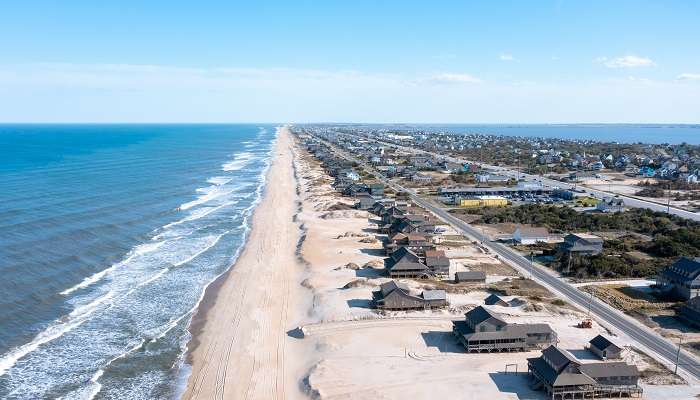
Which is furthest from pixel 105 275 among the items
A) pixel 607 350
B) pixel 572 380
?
pixel 607 350

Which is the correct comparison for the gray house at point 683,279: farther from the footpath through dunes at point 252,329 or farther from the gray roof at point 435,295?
the footpath through dunes at point 252,329

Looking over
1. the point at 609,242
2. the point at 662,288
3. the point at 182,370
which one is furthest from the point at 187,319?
the point at 609,242

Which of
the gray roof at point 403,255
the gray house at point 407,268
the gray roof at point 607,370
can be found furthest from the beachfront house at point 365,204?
the gray roof at point 607,370

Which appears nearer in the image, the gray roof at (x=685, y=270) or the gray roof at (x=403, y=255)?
the gray roof at (x=685, y=270)

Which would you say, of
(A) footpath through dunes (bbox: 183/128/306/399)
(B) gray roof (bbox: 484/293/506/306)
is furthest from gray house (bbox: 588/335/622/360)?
(A) footpath through dunes (bbox: 183/128/306/399)

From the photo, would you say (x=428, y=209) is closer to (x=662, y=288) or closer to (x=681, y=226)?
(x=681, y=226)

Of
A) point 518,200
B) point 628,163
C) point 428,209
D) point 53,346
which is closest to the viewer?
point 53,346

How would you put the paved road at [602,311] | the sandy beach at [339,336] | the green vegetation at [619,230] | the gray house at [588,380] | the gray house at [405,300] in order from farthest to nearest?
the green vegetation at [619,230] → the gray house at [405,300] → the paved road at [602,311] → the sandy beach at [339,336] → the gray house at [588,380]
